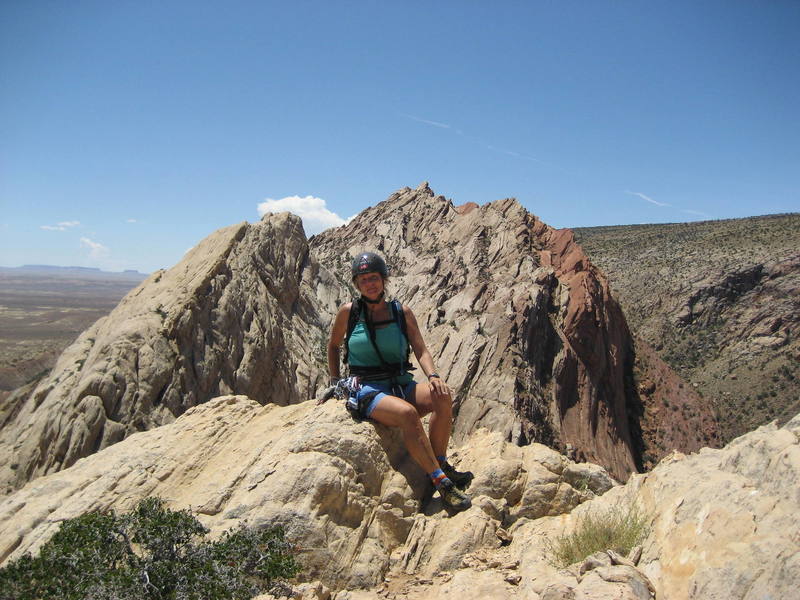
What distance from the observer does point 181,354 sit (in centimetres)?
1731

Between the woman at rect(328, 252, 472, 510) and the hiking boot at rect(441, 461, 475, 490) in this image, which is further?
the hiking boot at rect(441, 461, 475, 490)

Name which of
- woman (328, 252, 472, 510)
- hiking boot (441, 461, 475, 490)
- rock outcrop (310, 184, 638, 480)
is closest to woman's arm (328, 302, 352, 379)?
woman (328, 252, 472, 510)

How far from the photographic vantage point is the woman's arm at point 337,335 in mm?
5993

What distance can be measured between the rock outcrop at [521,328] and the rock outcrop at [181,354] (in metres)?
7.72

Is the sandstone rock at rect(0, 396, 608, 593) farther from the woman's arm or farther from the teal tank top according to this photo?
the teal tank top

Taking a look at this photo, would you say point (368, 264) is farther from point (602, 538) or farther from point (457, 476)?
point (602, 538)

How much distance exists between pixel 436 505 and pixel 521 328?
22189 mm

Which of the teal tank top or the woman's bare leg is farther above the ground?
the teal tank top

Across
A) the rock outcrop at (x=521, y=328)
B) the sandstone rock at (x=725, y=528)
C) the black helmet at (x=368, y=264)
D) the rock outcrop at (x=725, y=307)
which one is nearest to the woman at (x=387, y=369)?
the black helmet at (x=368, y=264)

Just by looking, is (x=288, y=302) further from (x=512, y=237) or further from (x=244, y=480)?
(x=244, y=480)

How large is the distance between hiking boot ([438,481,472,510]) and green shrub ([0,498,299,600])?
1.76 m

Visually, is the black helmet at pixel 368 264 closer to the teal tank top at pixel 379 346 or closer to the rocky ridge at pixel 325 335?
the teal tank top at pixel 379 346

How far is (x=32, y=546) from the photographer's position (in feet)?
19.8

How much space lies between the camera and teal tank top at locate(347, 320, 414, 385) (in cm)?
588
